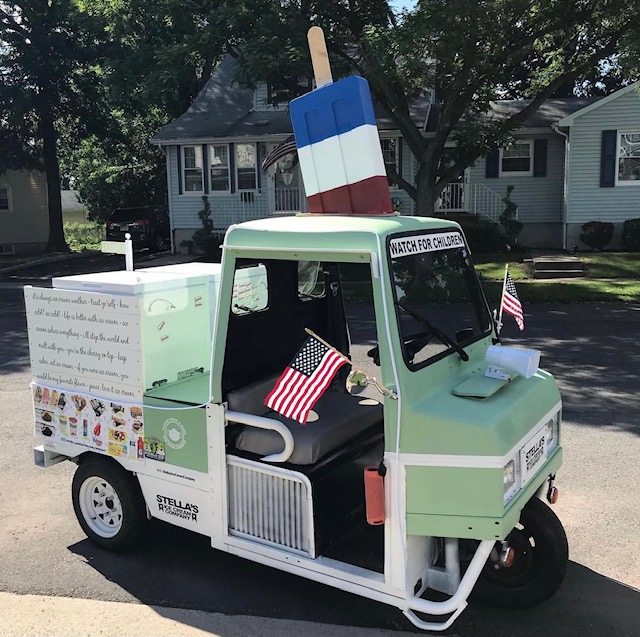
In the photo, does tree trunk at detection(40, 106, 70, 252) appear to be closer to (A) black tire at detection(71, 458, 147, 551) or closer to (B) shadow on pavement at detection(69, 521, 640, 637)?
(A) black tire at detection(71, 458, 147, 551)

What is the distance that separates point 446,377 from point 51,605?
2.56 metres

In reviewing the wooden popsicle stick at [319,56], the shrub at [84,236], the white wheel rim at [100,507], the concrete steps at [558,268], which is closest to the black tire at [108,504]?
the white wheel rim at [100,507]

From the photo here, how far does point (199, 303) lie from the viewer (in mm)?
4527

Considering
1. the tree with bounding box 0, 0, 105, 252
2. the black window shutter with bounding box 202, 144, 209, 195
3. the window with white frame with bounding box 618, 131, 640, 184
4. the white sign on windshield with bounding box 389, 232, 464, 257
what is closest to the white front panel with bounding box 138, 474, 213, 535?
the white sign on windshield with bounding box 389, 232, 464, 257

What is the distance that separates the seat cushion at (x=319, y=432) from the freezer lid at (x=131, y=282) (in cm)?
92

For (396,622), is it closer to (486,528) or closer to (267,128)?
(486,528)

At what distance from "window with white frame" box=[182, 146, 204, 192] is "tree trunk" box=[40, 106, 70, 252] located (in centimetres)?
558

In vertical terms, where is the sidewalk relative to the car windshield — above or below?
below

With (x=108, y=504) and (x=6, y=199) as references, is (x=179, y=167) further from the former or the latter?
(x=108, y=504)

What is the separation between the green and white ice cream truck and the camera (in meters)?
3.20

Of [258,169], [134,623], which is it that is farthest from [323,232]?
[258,169]

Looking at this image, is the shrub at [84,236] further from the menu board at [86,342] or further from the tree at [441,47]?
the menu board at [86,342]

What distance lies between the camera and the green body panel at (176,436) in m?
3.86

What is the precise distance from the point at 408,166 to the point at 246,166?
5.77 metres
